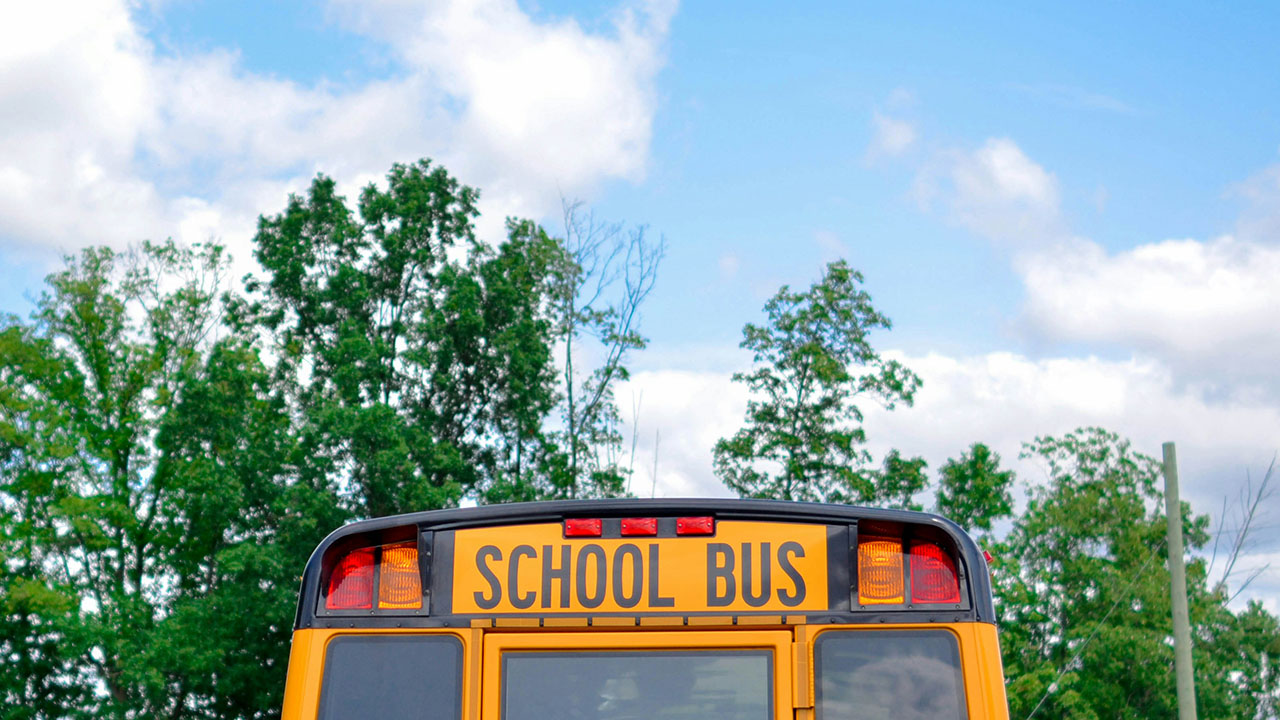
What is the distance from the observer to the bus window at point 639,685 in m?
3.81

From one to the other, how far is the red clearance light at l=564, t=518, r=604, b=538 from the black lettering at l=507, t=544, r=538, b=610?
115 millimetres

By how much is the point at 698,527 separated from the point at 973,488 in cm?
3472

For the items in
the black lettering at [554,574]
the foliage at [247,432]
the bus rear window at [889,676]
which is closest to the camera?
the bus rear window at [889,676]

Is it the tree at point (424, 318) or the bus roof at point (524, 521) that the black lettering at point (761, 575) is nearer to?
the bus roof at point (524, 521)

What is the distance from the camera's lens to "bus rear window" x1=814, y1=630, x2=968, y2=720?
3.73 m

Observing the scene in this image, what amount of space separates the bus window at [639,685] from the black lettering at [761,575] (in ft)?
0.48

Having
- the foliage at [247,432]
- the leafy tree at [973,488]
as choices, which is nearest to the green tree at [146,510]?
the foliage at [247,432]

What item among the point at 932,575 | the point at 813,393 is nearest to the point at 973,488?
the point at 813,393

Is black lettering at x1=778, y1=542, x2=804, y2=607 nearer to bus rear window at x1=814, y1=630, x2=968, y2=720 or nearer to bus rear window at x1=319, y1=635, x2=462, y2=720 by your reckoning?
bus rear window at x1=814, y1=630, x2=968, y2=720

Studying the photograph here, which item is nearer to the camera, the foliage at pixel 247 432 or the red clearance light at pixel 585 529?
the red clearance light at pixel 585 529

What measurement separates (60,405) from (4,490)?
2612mm

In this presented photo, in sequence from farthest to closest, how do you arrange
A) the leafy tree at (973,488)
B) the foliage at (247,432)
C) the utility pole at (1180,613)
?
the leafy tree at (973,488) → the foliage at (247,432) → the utility pole at (1180,613)

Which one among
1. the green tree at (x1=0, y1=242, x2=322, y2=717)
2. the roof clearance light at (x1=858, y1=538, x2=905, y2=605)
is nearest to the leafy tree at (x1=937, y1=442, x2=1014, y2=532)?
the green tree at (x1=0, y1=242, x2=322, y2=717)

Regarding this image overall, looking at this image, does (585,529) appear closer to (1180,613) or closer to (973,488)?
(1180,613)
